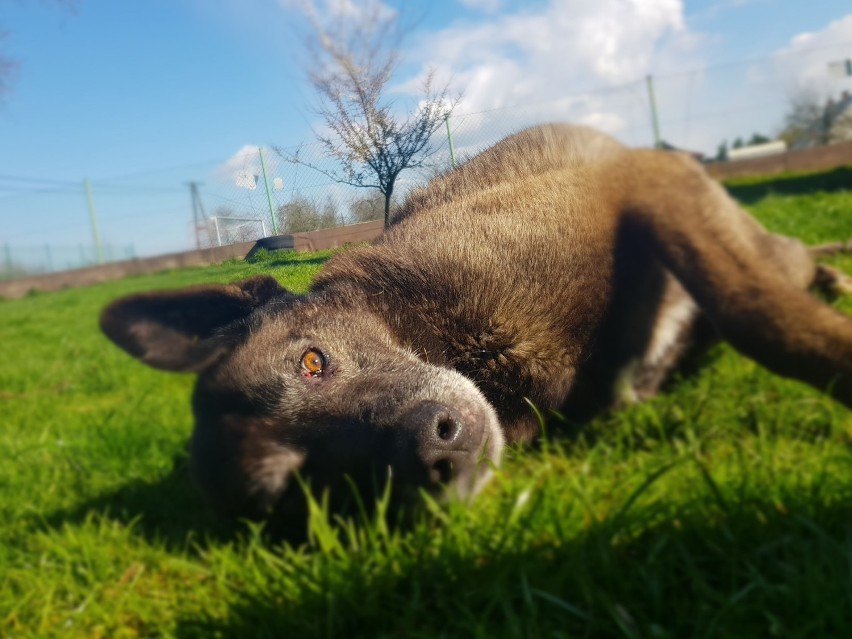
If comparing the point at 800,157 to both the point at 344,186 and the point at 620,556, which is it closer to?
the point at 620,556

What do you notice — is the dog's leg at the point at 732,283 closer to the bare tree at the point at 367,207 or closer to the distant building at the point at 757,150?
the distant building at the point at 757,150

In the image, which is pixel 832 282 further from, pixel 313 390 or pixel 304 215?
pixel 304 215

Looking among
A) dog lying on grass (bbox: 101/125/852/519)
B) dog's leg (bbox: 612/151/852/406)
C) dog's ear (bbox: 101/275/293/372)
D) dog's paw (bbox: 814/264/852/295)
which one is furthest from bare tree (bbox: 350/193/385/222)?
dog's paw (bbox: 814/264/852/295)

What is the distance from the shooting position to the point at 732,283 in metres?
2.15

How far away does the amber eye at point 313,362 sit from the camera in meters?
1.86

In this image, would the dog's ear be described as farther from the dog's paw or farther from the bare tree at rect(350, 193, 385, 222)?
the dog's paw

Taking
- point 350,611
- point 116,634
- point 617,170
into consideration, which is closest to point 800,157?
point 617,170

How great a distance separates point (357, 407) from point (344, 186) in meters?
0.63

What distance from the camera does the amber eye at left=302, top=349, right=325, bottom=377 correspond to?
1862mm

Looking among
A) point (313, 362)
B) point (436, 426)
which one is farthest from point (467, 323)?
point (313, 362)

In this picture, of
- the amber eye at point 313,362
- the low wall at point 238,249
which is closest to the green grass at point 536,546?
the low wall at point 238,249

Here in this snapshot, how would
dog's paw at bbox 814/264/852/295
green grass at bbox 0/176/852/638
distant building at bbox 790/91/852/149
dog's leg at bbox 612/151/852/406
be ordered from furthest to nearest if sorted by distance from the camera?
dog's paw at bbox 814/264/852/295 → dog's leg at bbox 612/151/852/406 → distant building at bbox 790/91/852/149 → green grass at bbox 0/176/852/638

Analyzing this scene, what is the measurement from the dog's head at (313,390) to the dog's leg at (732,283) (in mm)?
813

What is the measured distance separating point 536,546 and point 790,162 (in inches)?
56.8
